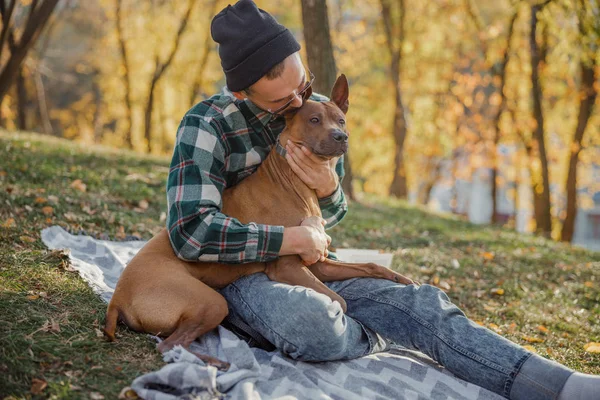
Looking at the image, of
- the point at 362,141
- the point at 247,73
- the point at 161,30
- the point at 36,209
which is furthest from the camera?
the point at 362,141

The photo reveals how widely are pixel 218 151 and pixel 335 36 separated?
62.8 feet

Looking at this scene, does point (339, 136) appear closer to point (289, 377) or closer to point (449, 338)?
point (449, 338)

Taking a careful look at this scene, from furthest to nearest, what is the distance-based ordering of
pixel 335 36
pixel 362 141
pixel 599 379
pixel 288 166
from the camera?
pixel 362 141
pixel 335 36
pixel 288 166
pixel 599 379

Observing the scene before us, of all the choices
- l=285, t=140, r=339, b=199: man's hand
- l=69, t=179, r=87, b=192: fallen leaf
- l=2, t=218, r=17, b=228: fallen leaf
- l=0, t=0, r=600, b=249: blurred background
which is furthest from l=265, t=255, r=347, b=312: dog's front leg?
l=0, t=0, r=600, b=249: blurred background

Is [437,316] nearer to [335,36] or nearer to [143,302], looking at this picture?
[143,302]

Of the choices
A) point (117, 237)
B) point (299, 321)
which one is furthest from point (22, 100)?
point (299, 321)

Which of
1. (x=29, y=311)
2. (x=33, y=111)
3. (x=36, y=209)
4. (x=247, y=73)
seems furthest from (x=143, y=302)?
(x=33, y=111)

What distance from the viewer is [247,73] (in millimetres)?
3277

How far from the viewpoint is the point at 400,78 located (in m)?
17.6

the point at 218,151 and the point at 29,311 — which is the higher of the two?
the point at 218,151

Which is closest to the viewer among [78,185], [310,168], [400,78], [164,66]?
[310,168]

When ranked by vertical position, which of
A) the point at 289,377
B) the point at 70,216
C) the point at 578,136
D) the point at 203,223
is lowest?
the point at 289,377

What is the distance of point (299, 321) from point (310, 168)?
101 cm

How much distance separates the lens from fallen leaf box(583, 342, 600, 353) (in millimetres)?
3984
